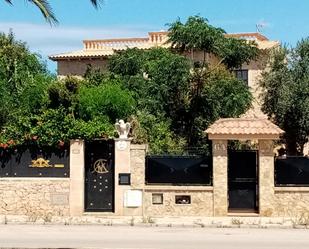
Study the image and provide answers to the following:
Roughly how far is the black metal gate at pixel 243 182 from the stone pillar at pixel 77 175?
4795mm

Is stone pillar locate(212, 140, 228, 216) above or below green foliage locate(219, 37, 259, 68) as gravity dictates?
below

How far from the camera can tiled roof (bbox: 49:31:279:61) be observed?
142 ft

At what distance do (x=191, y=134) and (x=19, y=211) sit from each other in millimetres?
13655

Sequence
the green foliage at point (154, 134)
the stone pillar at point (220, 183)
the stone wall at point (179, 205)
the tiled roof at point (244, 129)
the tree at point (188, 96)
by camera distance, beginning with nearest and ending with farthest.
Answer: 1. the tiled roof at point (244, 129)
2. the stone pillar at point (220, 183)
3. the stone wall at point (179, 205)
4. the green foliage at point (154, 134)
5. the tree at point (188, 96)

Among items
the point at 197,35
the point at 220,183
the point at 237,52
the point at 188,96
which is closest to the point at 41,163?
the point at 220,183

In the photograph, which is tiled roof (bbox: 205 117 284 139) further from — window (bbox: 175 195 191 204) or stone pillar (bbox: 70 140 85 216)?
stone pillar (bbox: 70 140 85 216)

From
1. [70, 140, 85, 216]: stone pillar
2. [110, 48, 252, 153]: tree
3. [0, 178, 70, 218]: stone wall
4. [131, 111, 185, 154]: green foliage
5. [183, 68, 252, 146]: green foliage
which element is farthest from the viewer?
[183, 68, 252, 146]: green foliage

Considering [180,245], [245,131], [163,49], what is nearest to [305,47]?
[163,49]

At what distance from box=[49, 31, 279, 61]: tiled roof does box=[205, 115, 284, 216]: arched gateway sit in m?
20.1

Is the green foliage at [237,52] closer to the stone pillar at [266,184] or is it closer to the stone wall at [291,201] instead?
the stone pillar at [266,184]

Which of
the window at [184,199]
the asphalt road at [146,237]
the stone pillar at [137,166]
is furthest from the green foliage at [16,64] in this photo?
the asphalt road at [146,237]

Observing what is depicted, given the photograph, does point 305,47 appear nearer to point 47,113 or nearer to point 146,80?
point 146,80

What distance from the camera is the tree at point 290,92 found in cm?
3603

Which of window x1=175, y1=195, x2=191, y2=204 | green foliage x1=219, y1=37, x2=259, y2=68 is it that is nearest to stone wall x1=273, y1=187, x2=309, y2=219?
window x1=175, y1=195, x2=191, y2=204
